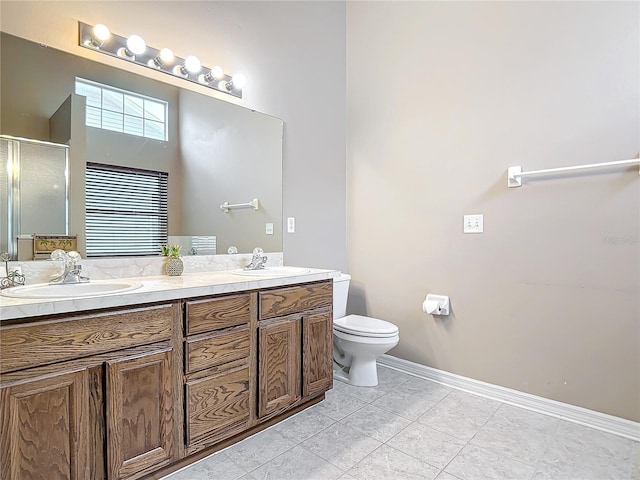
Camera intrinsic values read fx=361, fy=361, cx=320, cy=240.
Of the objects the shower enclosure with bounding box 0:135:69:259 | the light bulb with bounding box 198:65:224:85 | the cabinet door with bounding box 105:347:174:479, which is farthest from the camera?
the light bulb with bounding box 198:65:224:85

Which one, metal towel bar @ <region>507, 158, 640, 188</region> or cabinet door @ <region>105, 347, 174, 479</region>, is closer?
cabinet door @ <region>105, 347, 174, 479</region>

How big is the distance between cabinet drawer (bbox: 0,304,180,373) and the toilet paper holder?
166 cm

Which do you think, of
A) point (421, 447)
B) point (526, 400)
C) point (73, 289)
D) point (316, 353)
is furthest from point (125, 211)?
point (526, 400)

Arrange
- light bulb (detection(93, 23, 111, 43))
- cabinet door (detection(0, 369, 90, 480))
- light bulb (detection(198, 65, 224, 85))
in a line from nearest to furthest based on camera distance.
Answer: cabinet door (detection(0, 369, 90, 480)), light bulb (detection(93, 23, 111, 43)), light bulb (detection(198, 65, 224, 85))

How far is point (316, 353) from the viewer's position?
2.09 m

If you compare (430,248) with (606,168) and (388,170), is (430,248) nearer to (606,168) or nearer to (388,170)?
(388,170)

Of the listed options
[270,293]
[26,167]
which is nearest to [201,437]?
[270,293]

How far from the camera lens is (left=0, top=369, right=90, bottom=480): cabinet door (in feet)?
3.62

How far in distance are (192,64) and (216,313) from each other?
1.40 meters

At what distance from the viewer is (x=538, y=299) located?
2104mm

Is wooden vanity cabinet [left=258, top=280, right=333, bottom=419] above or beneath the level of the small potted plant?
beneath

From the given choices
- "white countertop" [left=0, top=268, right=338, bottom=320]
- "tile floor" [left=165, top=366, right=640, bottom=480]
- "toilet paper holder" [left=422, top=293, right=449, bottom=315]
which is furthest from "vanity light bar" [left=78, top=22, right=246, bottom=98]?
"tile floor" [left=165, top=366, right=640, bottom=480]

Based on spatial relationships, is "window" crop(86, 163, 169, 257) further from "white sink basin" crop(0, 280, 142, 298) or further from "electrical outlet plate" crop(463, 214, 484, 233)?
"electrical outlet plate" crop(463, 214, 484, 233)

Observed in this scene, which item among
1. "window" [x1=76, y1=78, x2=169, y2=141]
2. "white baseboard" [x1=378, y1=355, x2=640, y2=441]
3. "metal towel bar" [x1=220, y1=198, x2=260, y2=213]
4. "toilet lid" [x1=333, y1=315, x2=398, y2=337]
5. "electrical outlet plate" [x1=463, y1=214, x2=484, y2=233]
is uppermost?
"window" [x1=76, y1=78, x2=169, y2=141]
